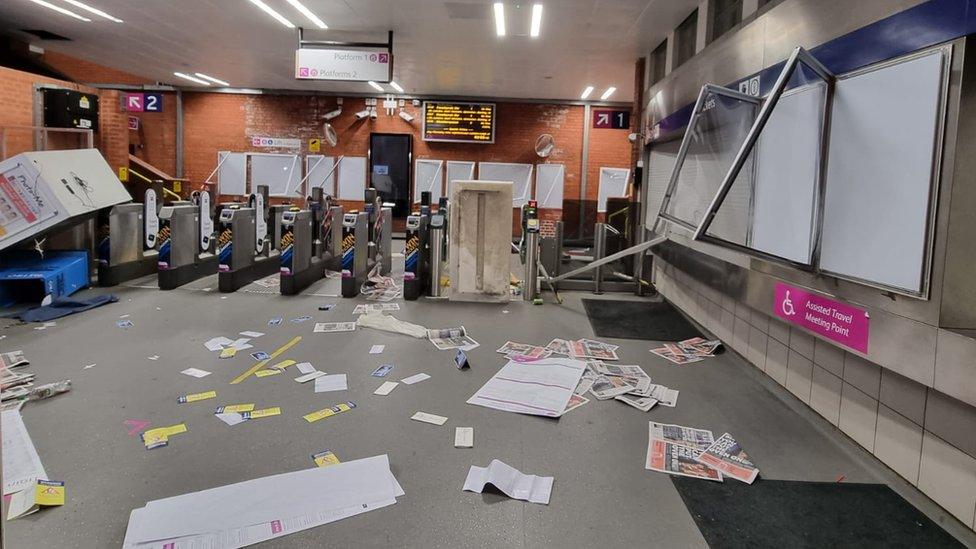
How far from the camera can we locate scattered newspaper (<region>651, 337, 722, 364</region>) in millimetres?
4832

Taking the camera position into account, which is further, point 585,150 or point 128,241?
point 585,150

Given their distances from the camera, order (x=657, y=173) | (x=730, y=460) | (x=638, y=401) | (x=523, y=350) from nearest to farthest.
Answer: (x=730, y=460) < (x=638, y=401) < (x=523, y=350) < (x=657, y=173)

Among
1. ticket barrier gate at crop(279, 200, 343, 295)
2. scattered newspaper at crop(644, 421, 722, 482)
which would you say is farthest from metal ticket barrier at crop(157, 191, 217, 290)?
scattered newspaper at crop(644, 421, 722, 482)

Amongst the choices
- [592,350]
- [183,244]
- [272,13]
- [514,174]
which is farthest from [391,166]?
[592,350]

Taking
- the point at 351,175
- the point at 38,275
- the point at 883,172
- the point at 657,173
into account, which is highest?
the point at 351,175

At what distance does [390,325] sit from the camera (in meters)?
5.47

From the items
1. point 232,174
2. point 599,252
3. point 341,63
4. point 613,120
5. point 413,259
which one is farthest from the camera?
point 232,174

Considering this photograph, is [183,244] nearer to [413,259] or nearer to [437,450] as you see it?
[413,259]

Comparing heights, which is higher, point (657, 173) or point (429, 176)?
point (429, 176)

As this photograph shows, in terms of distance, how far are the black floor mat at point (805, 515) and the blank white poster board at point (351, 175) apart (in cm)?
1155

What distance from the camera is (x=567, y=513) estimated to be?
2.54 m

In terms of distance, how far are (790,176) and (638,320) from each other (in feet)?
8.96

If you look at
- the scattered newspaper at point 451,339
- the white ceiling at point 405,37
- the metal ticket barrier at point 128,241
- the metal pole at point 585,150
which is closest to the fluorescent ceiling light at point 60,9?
the white ceiling at point 405,37

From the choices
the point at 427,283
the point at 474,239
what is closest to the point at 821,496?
the point at 474,239
